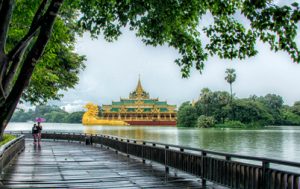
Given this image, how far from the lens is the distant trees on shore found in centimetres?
11731

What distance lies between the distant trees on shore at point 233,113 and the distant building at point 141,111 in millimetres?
26588

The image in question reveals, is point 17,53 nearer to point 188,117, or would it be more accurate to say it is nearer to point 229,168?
point 229,168

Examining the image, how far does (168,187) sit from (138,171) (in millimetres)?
3783

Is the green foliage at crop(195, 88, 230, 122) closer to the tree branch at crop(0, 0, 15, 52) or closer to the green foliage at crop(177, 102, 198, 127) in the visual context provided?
the green foliage at crop(177, 102, 198, 127)

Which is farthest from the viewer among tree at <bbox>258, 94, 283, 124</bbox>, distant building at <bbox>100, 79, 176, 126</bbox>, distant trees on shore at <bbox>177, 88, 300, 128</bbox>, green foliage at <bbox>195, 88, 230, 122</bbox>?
distant building at <bbox>100, 79, 176, 126</bbox>

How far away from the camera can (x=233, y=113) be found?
11856 cm

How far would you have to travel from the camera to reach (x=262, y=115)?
393 ft

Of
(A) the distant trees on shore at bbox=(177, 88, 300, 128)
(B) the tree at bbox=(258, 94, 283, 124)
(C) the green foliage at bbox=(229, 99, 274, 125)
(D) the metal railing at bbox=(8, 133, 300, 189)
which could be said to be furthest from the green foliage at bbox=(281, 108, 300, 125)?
(D) the metal railing at bbox=(8, 133, 300, 189)

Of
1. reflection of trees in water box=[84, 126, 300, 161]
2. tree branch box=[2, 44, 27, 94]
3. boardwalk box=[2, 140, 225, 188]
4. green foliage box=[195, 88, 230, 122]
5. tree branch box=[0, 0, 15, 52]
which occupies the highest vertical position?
green foliage box=[195, 88, 230, 122]

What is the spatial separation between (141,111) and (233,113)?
193 feet

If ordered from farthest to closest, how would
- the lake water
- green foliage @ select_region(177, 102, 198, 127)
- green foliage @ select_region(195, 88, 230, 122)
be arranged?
green foliage @ select_region(177, 102, 198, 127) < green foliage @ select_region(195, 88, 230, 122) < the lake water

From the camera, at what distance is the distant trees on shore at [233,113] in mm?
117312

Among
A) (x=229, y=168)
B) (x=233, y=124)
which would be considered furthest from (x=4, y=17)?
(x=233, y=124)

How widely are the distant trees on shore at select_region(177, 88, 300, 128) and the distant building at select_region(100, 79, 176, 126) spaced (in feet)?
87.2
